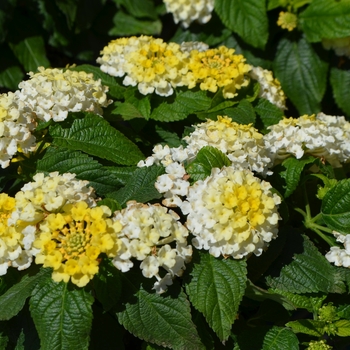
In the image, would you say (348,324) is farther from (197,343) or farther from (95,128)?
(95,128)

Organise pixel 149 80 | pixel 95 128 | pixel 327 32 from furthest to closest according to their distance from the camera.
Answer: pixel 327 32 → pixel 149 80 → pixel 95 128

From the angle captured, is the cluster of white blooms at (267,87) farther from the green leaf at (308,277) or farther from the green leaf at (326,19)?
the green leaf at (308,277)

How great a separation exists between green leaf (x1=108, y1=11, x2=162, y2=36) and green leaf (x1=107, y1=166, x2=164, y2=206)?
50.6 inches

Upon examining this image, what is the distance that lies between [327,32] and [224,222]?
1139mm

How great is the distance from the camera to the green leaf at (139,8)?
2.38 metres

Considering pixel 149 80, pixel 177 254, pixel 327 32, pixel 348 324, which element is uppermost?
pixel 149 80

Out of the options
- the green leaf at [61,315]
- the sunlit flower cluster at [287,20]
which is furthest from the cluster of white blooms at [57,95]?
the sunlit flower cluster at [287,20]

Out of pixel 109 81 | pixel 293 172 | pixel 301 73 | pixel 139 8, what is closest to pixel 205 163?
pixel 293 172

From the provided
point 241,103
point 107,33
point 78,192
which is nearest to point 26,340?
point 78,192

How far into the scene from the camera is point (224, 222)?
105cm

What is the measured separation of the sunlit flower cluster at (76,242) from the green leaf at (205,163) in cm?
24

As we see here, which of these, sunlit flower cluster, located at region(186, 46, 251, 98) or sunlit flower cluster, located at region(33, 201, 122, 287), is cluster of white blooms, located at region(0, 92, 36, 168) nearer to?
sunlit flower cluster, located at region(33, 201, 122, 287)

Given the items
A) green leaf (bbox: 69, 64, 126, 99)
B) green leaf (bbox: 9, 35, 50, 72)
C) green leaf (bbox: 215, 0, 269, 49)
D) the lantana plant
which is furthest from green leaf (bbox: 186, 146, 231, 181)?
green leaf (bbox: 9, 35, 50, 72)

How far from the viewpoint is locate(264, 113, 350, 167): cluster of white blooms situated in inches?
52.7
